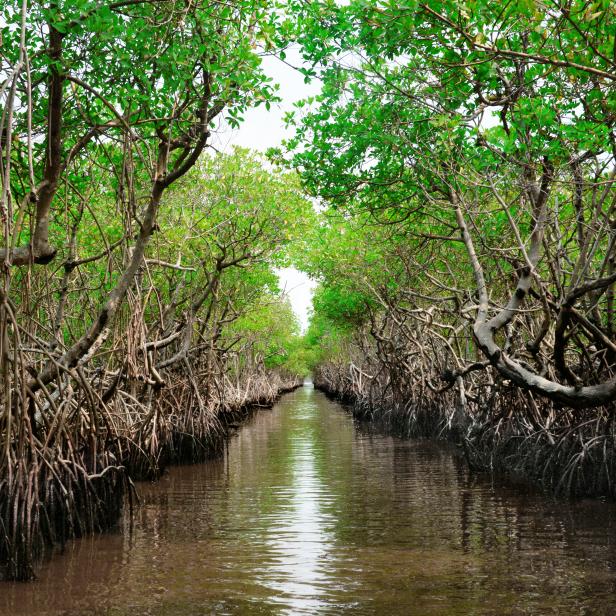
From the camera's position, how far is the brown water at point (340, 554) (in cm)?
504

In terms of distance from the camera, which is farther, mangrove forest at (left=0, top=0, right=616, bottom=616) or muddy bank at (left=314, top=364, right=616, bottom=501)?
muddy bank at (left=314, top=364, right=616, bottom=501)

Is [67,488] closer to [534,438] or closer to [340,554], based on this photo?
[340,554]

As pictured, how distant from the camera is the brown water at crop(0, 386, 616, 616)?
5.04 metres

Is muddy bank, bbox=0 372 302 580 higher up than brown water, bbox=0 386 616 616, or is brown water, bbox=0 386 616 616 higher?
muddy bank, bbox=0 372 302 580

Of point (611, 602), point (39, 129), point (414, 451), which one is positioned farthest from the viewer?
point (414, 451)

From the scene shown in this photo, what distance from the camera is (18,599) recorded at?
5074mm

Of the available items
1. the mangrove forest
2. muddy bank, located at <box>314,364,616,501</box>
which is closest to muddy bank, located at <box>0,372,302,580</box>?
the mangrove forest

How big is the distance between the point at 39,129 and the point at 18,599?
12.9ft

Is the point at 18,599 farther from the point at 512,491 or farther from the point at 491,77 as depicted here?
the point at 512,491

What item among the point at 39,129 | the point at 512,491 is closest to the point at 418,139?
the point at 39,129

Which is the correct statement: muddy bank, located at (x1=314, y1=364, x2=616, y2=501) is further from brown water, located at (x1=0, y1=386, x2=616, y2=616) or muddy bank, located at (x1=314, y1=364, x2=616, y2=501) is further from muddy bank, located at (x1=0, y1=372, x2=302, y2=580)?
muddy bank, located at (x1=0, y1=372, x2=302, y2=580)

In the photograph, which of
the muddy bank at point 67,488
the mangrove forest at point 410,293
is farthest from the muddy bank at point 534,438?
the muddy bank at point 67,488

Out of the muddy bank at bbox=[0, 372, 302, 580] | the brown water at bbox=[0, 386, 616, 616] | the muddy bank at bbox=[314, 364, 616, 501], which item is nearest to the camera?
the brown water at bbox=[0, 386, 616, 616]

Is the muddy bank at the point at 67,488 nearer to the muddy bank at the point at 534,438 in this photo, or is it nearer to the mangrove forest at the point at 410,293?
the mangrove forest at the point at 410,293
